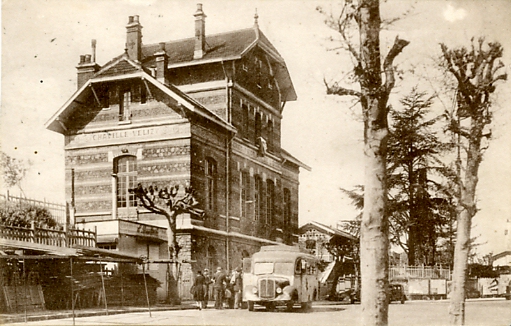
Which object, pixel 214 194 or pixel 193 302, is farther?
pixel 214 194

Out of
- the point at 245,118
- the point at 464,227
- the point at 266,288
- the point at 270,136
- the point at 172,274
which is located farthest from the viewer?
the point at 270,136

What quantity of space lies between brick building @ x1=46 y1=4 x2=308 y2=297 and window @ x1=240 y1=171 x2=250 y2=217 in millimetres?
103

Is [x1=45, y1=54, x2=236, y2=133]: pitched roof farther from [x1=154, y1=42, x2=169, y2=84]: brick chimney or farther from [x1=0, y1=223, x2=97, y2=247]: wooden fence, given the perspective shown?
[x1=0, y1=223, x2=97, y2=247]: wooden fence

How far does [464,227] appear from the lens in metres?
14.8

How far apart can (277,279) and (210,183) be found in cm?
744

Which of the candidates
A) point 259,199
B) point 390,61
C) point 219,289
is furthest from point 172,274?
point 390,61

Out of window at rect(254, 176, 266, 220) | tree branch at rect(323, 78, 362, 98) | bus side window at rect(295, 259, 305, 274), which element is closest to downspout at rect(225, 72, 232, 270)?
window at rect(254, 176, 266, 220)

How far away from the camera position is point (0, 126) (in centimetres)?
1502

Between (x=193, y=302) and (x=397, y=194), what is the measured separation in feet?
27.0

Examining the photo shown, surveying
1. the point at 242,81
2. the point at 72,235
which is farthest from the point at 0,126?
the point at 242,81

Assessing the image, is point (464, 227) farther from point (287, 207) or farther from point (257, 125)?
point (287, 207)

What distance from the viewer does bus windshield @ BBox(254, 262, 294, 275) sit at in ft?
68.8

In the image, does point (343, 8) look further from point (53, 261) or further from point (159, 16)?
point (53, 261)

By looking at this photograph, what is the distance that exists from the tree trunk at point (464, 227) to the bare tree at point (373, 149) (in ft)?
11.2
